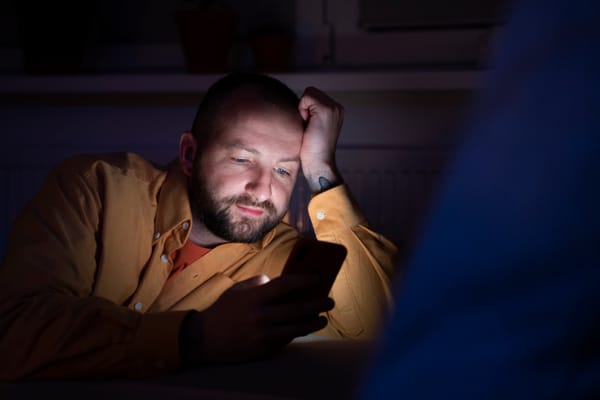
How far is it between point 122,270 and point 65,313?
0.35m

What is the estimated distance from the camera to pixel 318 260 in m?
0.80

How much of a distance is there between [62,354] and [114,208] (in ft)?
1.52

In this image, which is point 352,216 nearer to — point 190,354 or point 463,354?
point 190,354

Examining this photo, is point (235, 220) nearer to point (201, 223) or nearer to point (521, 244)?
point (201, 223)

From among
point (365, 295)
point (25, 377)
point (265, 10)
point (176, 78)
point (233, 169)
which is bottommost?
point (365, 295)

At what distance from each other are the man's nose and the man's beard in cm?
1

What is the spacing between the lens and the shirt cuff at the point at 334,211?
136cm

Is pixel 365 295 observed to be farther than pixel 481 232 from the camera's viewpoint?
Yes

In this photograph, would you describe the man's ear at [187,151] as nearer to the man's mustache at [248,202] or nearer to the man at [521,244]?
the man's mustache at [248,202]

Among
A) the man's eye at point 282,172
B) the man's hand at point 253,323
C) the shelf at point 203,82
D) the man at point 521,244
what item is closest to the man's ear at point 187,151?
the man's eye at point 282,172

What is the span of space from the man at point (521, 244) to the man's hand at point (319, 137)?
1.14 meters

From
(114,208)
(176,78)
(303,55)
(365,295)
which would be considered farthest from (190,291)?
(303,55)

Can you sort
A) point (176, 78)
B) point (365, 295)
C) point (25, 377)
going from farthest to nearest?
point (176, 78) < point (365, 295) < point (25, 377)

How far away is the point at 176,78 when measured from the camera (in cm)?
185
